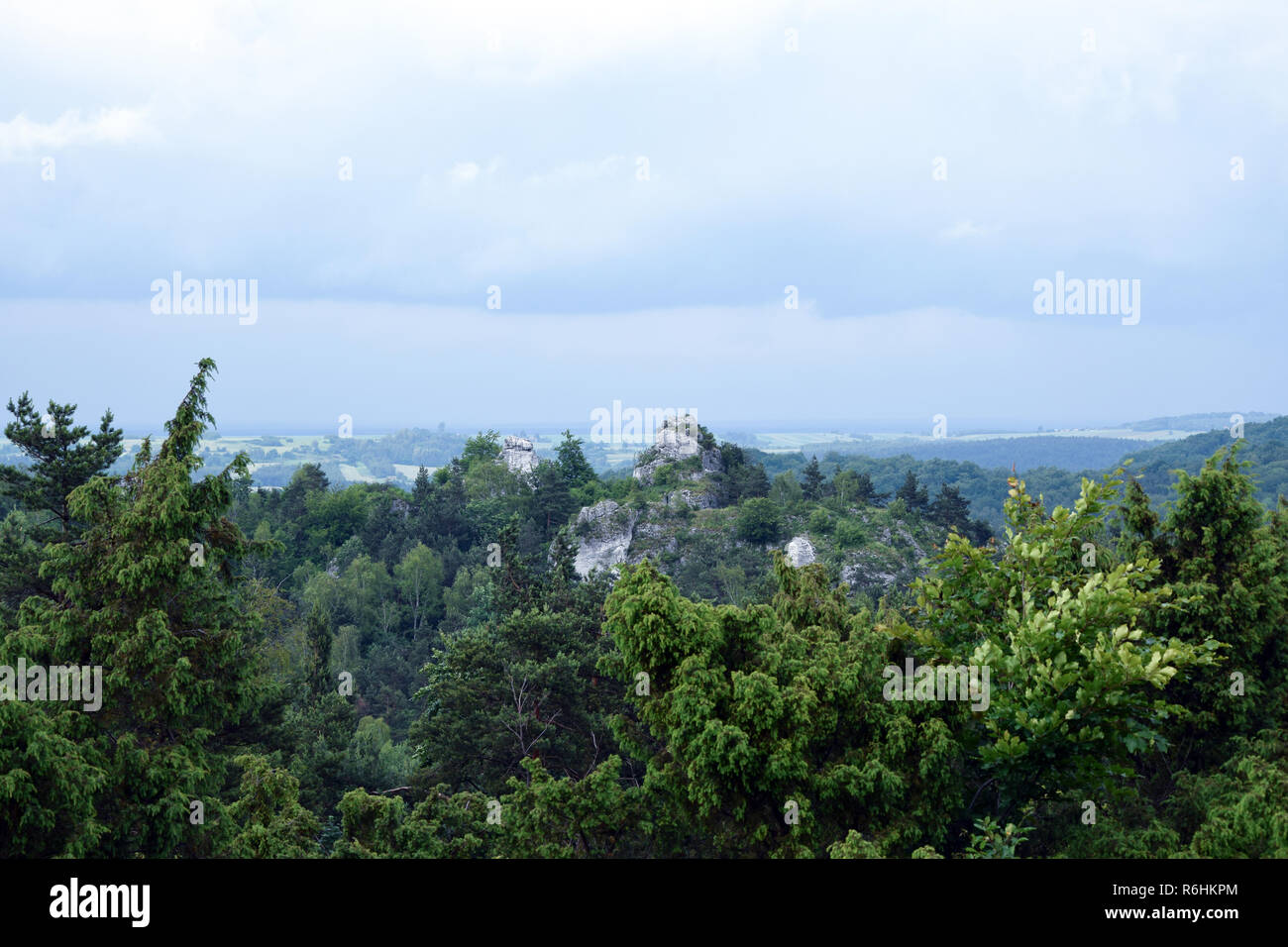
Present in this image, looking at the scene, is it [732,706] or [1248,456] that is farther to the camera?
[1248,456]

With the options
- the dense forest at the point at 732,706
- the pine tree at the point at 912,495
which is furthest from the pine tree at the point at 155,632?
the pine tree at the point at 912,495

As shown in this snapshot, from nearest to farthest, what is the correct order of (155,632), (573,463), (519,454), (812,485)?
1. (155,632)
2. (812,485)
3. (573,463)
4. (519,454)

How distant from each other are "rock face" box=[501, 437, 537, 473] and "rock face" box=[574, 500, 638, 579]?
4348 cm

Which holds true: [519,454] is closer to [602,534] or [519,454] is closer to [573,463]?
[573,463]

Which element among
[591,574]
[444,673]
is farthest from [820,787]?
[591,574]

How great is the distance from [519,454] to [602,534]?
2107 inches

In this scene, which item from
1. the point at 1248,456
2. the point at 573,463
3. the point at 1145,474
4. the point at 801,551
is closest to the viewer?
the point at 801,551

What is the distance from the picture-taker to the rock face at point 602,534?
69.4 metres

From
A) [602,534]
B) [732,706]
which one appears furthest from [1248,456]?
[732,706]

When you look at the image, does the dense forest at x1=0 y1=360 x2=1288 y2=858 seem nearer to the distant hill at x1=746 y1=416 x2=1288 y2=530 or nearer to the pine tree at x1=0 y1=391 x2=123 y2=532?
the pine tree at x1=0 y1=391 x2=123 y2=532

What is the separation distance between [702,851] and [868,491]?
77460 mm

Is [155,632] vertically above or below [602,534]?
above

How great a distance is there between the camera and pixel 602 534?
71875 mm

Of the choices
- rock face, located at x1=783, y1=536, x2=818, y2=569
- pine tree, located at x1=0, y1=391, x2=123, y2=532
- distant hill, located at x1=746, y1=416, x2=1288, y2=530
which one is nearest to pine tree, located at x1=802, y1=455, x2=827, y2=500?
rock face, located at x1=783, y1=536, x2=818, y2=569
